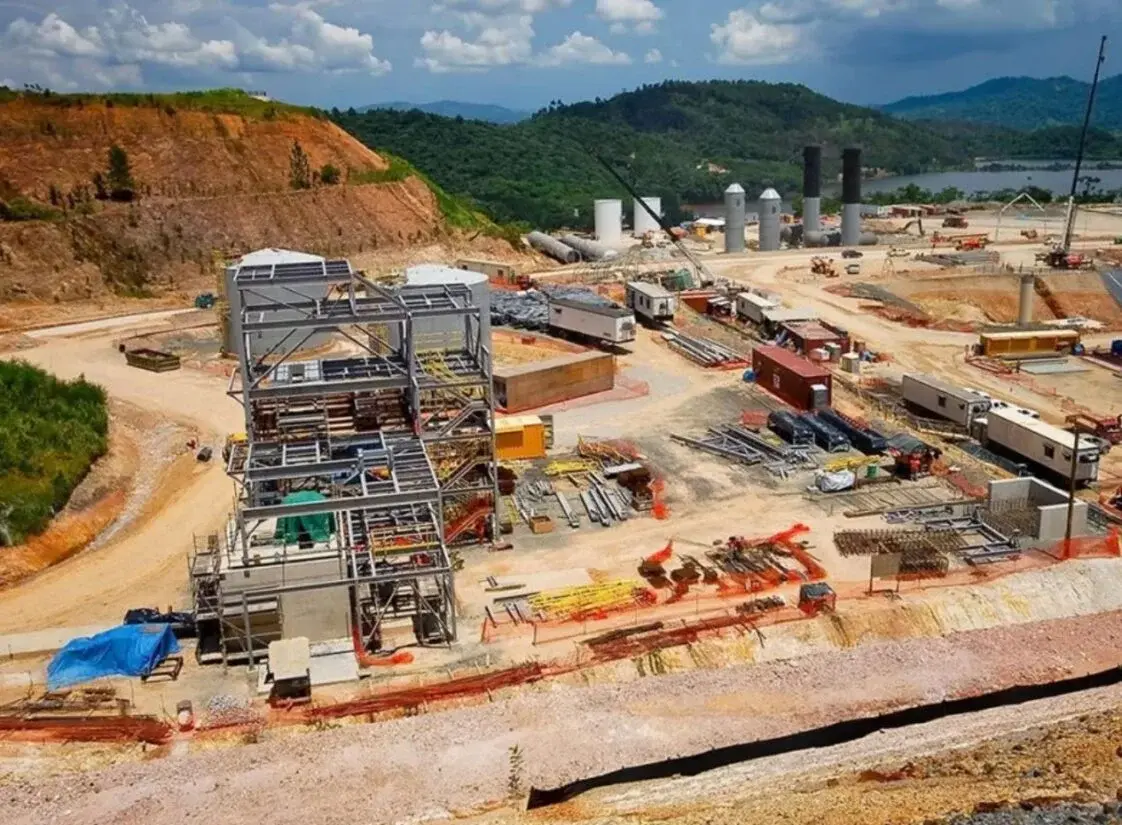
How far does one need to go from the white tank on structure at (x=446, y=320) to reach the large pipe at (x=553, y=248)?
31770 mm

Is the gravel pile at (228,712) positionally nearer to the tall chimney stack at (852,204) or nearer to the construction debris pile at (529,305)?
the construction debris pile at (529,305)

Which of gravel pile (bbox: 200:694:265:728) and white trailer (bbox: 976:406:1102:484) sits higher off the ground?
white trailer (bbox: 976:406:1102:484)

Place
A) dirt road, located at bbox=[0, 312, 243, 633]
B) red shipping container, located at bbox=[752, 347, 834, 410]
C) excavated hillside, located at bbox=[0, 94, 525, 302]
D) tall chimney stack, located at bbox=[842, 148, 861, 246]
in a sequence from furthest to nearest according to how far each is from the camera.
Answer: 1. tall chimney stack, located at bbox=[842, 148, 861, 246]
2. excavated hillside, located at bbox=[0, 94, 525, 302]
3. red shipping container, located at bbox=[752, 347, 834, 410]
4. dirt road, located at bbox=[0, 312, 243, 633]

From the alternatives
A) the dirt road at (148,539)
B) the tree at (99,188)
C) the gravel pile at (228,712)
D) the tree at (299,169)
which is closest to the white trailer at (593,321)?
the dirt road at (148,539)

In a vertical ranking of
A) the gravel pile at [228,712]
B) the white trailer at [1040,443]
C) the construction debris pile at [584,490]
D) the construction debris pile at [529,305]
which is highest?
the construction debris pile at [529,305]

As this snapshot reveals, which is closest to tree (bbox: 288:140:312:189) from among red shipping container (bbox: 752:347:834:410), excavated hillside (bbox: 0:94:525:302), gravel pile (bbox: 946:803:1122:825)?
excavated hillside (bbox: 0:94:525:302)

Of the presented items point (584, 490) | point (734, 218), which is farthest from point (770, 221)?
point (584, 490)

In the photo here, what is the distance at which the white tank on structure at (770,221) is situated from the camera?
8494 cm

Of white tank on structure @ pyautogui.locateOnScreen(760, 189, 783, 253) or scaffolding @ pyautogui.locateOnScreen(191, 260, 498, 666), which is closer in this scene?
scaffolding @ pyautogui.locateOnScreen(191, 260, 498, 666)

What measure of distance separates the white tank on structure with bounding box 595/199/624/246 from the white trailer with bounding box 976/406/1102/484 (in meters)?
→ 53.8

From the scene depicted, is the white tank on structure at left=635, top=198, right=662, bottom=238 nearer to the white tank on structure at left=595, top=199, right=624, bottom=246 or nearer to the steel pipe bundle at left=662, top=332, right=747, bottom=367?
the white tank on structure at left=595, top=199, right=624, bottom=246

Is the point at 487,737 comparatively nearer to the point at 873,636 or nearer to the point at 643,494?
the point at 873,636

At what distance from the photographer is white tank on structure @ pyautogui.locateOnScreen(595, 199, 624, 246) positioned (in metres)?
85.8

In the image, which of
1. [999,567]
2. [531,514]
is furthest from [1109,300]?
[531,514]
